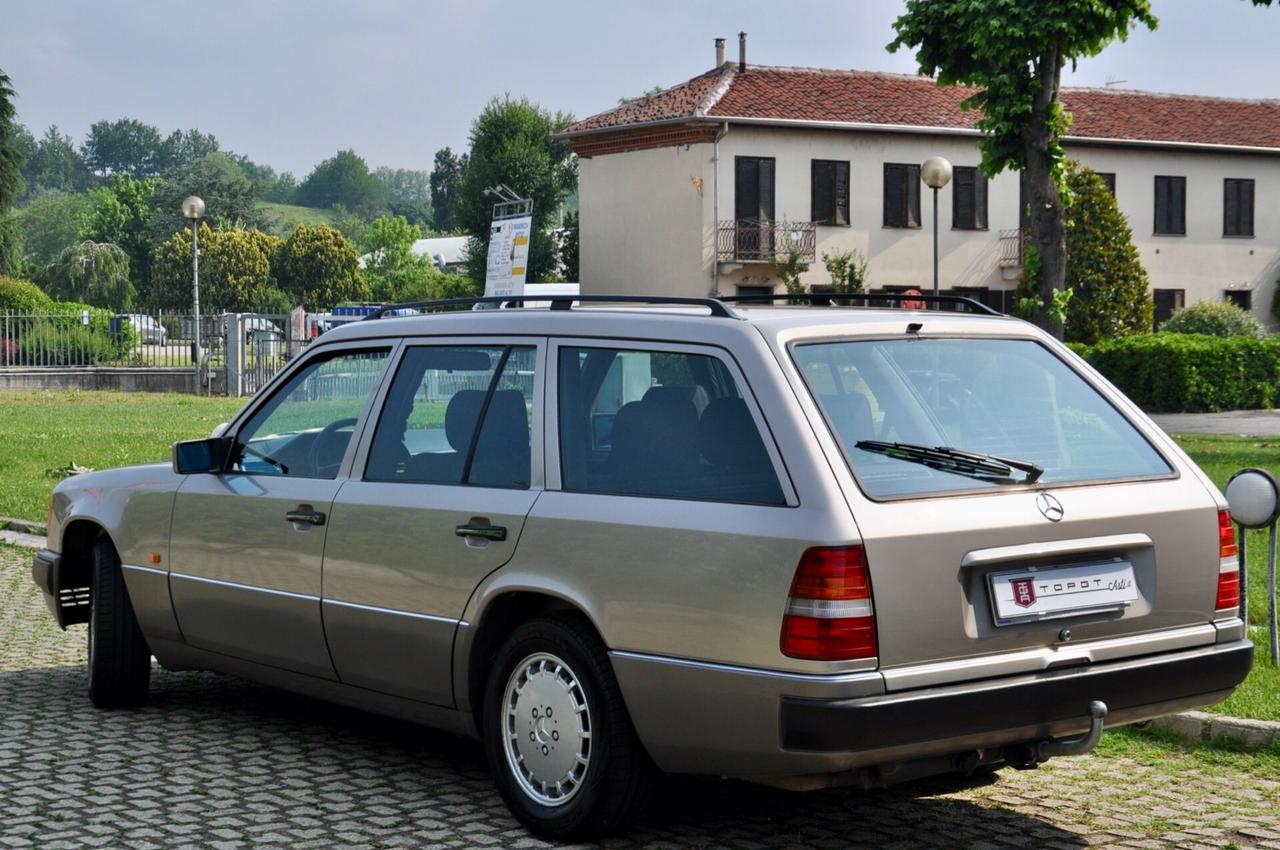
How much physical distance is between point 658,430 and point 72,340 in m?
41.9

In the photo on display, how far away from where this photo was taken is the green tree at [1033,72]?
2483 cm

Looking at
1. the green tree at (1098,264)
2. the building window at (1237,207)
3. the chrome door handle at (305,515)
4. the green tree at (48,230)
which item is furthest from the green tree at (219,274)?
the chrome door handle at (305,515)

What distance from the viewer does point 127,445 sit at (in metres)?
23.2

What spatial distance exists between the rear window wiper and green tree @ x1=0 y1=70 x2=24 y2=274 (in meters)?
66.8

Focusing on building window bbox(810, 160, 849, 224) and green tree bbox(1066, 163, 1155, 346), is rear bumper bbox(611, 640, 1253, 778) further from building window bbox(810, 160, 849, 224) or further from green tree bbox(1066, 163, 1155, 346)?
building window bbox(810, 160, 849, 224)

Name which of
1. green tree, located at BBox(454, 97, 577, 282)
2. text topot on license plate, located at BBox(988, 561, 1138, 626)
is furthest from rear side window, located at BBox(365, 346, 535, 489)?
green tree, located at BBox(454, 97, 577, 282)

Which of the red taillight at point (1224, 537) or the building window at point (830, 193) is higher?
the building window at point (830, 193)

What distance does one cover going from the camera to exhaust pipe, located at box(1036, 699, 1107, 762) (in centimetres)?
492

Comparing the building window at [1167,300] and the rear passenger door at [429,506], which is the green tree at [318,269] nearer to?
the building window at [1167,300]

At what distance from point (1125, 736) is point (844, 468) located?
9.50 ft

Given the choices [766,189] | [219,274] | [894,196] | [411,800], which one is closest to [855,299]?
[411,800]

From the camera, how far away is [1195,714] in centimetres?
682

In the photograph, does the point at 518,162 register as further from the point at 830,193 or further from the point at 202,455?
the point at 202,455

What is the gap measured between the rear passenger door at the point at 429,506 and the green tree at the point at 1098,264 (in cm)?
4434
